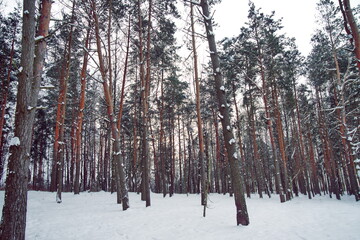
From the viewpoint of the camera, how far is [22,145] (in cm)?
370

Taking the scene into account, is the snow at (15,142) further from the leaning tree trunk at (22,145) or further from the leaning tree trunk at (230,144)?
the leaning tree trunk at (230,144)

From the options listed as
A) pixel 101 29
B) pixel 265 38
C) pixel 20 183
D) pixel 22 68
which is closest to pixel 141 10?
pixel 101 29

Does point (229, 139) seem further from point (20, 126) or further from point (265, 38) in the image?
point (265, 38)

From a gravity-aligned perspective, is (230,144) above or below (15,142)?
below

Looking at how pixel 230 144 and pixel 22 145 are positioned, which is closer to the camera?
pixel 22 145

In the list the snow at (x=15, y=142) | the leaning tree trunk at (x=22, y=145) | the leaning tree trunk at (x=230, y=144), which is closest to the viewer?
the leaning tree trunk at (x=22, y=145)

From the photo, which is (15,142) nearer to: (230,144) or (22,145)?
(22,145)

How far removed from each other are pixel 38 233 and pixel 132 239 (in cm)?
246

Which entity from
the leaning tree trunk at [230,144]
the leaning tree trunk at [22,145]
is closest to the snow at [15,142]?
the leaning tree trunk at [22,145]

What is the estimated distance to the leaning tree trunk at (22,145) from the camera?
3.47 metres

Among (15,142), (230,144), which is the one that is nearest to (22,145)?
(15,142)

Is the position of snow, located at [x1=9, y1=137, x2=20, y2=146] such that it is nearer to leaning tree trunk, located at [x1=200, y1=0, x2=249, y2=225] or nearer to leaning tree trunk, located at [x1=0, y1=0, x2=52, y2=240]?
leaning tree trunk, located at [x1=0, y1=0, x2=52, y2=240]

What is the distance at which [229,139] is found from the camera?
5820 mm

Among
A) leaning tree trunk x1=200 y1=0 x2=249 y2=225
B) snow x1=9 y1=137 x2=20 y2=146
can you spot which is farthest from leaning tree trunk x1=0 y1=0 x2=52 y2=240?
leaning tree trunk x1=200 y1=0 x2=249 y2=225
